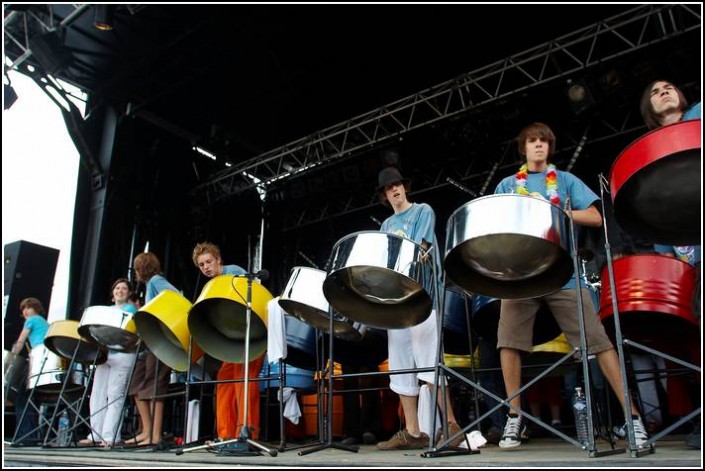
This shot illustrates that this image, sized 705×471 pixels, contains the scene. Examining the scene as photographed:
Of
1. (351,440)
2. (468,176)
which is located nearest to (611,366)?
(351,440)

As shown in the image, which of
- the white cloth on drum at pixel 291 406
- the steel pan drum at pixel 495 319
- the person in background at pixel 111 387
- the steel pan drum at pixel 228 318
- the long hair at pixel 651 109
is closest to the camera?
the long hair at pixel 651 109

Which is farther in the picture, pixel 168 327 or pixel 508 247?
pixel 168 327

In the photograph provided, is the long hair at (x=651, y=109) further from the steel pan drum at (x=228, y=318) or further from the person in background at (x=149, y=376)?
the person in background at (x=149, y=376)

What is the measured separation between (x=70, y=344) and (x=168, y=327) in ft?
4.19

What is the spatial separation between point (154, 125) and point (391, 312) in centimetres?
454

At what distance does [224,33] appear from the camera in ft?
15.6

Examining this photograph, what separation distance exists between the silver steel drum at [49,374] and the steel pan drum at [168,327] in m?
1.02

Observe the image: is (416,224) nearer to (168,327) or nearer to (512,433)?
(512,433)

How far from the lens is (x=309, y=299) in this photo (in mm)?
2160

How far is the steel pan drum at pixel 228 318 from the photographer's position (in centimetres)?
232

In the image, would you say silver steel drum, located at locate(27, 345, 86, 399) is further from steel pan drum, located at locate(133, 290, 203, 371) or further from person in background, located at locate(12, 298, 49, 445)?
steel pan drum, located at locate(133, 290, 203, 371)

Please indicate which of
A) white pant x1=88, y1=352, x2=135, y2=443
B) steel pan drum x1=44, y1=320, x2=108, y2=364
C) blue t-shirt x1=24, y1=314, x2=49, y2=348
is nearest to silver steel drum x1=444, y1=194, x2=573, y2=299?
white pant x1=88, y1=352, x2=135, y2=443

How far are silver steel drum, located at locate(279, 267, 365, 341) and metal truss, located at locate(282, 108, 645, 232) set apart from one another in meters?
1.61

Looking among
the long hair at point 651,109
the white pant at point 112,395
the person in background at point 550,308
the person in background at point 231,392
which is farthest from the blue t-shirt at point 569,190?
the white pant at point 112,395
